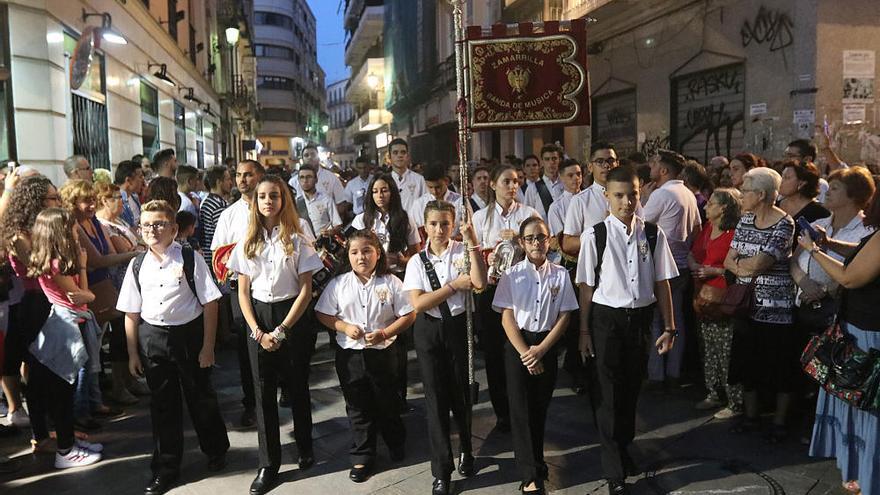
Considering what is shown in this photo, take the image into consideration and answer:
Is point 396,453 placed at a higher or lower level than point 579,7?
lower

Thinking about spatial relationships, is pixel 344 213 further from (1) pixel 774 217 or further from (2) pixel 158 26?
(2) pixel 158 26

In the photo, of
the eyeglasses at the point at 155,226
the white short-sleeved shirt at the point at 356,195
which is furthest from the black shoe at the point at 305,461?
the white short-sleeved shirt at the point at 356,195

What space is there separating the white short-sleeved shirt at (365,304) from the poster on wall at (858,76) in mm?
7443

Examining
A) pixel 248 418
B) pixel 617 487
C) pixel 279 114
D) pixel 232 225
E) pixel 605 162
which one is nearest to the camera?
pixel 617 487

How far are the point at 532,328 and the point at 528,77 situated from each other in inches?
122

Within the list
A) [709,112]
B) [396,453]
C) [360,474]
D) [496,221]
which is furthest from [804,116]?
[360,474]

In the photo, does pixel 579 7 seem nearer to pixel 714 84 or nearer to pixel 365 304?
pixel 714 84

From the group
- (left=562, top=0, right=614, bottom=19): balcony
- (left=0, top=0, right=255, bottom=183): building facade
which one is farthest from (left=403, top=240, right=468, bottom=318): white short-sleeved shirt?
(left=562, top=0, right=614, bottom=19): balcony

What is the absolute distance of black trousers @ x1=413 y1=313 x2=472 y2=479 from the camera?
399 centimetres

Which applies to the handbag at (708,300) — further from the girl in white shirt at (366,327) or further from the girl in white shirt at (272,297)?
the girl in white shirt at (272,297)

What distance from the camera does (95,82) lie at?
411 inches

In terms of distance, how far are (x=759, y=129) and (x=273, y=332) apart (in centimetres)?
804

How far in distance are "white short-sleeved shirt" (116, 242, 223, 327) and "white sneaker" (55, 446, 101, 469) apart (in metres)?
1.26

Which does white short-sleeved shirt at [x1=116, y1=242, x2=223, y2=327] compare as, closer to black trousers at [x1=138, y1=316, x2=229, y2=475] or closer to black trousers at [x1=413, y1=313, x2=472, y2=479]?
black trousers at [x1=138, y1=316, x2=229, y2=475]
